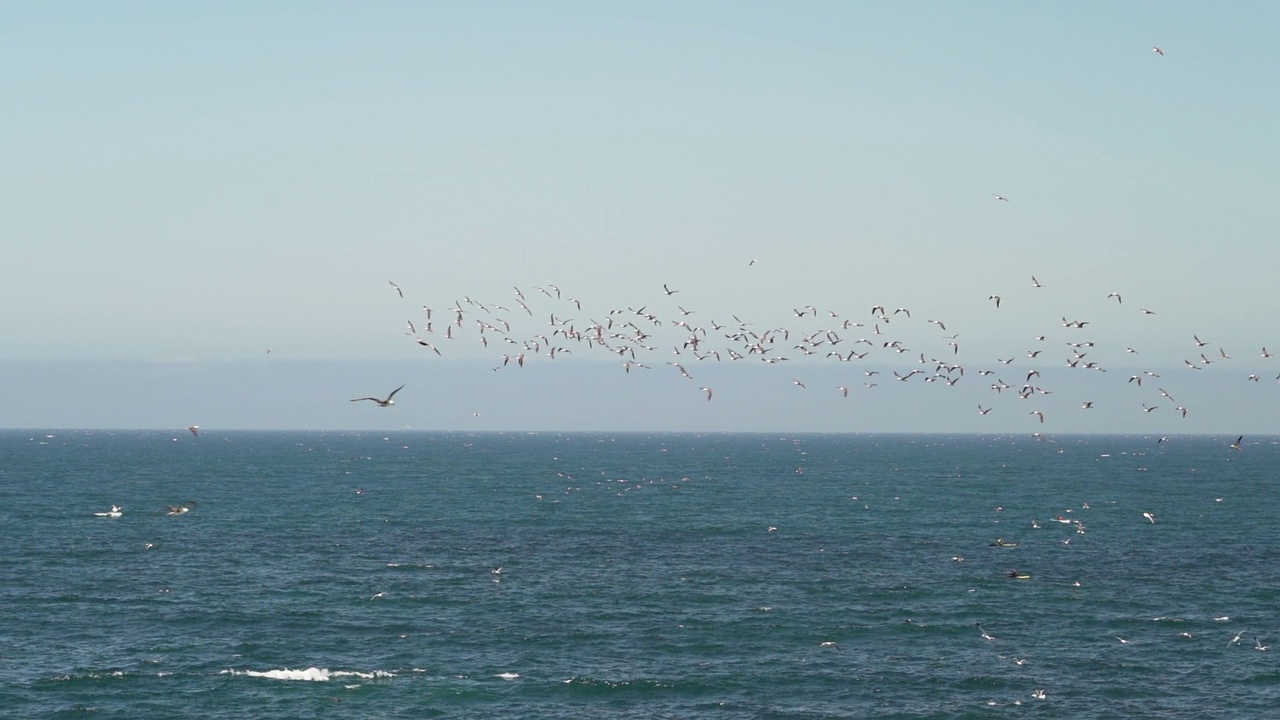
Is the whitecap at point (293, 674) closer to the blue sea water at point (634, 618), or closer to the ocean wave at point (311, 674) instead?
the ocean wave at point (311, 674)

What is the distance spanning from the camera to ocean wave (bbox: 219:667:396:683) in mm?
66750

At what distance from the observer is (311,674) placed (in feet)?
221

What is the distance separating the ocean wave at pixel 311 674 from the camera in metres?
66.8

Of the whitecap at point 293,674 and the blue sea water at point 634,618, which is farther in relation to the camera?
the whitecap at point 293,674

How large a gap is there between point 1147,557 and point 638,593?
51.6 m

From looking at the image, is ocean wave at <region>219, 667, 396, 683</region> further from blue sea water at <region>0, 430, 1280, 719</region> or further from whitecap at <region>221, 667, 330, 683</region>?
blue sea water at <region>0, 430, 1280, 719</region>

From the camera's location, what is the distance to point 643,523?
140 meters

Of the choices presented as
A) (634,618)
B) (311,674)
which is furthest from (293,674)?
(634,618)

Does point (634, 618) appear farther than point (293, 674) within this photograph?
Yes

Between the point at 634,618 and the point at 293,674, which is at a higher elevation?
the point at 634,618

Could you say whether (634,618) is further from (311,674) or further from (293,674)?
(293,674)

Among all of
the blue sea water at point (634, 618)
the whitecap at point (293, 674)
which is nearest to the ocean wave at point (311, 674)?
the whitecap at point (293, 674)

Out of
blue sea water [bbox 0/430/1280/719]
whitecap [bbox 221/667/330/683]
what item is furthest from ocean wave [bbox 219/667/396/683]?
blue sea water [bbox 0/430/1280/719]

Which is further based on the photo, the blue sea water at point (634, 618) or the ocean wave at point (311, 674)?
the ocean wave at point (311, 674)
